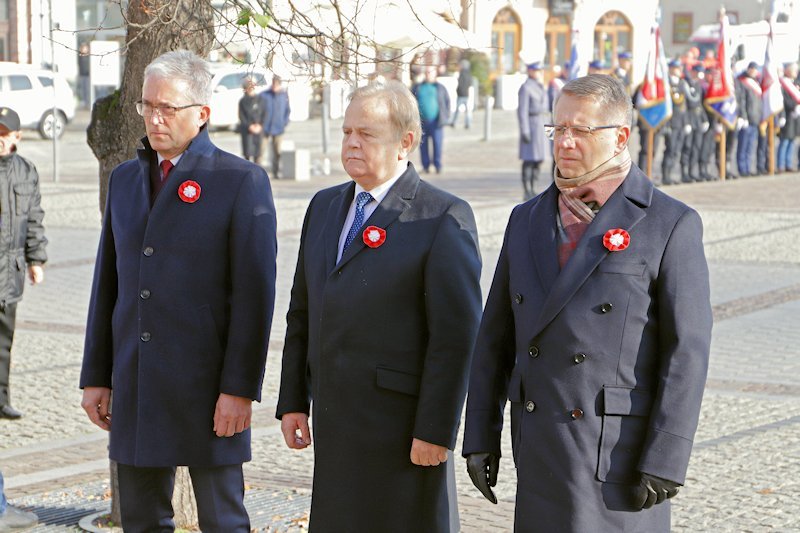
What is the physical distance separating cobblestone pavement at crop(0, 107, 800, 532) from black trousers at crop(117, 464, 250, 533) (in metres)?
1.15

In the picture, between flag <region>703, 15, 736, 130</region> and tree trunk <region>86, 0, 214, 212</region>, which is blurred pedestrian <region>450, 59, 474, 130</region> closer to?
flag <region>703, 15, 736, 130</region>

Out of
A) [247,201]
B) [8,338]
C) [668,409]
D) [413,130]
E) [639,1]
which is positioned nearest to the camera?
[668,409]

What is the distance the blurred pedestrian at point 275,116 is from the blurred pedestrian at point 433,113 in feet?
7.88

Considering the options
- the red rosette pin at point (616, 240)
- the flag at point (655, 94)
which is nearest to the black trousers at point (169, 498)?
the red rosette pin at point (616, 240)

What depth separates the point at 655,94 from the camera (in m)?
23.4

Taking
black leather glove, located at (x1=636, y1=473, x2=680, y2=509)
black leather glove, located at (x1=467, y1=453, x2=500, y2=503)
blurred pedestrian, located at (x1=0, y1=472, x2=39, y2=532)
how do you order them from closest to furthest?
black leather glove, located at (x1=636, y1=473, x2=680, y2=509) → black leather glove, located at (x1=467, y1=453, x2=500, y2=503) → blurred pedestrian, located at (x1=0, y1=472, x2=39, y2=532)

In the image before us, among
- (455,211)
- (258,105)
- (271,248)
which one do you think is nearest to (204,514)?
(271,248)

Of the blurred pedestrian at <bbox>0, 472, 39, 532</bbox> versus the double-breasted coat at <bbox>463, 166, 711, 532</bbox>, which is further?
the blurred pedestrian at <bbox>0, 472, 39, 532</bbox>

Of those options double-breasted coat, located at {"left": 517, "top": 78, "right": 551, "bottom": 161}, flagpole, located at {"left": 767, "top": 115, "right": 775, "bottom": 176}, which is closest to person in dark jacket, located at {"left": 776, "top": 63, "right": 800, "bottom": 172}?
flagpole, located at {"left": 767, "top": 115, "right": 775, "bottom": 176}

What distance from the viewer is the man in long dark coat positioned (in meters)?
4.01

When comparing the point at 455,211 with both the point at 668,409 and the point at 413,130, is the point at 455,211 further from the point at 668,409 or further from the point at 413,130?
the point at 668,409

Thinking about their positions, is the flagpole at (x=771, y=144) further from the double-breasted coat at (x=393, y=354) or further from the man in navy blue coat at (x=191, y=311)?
the double-breasted coat at (x=393, y=354)

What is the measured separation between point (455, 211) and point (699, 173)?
867 inches

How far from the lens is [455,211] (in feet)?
13.5
